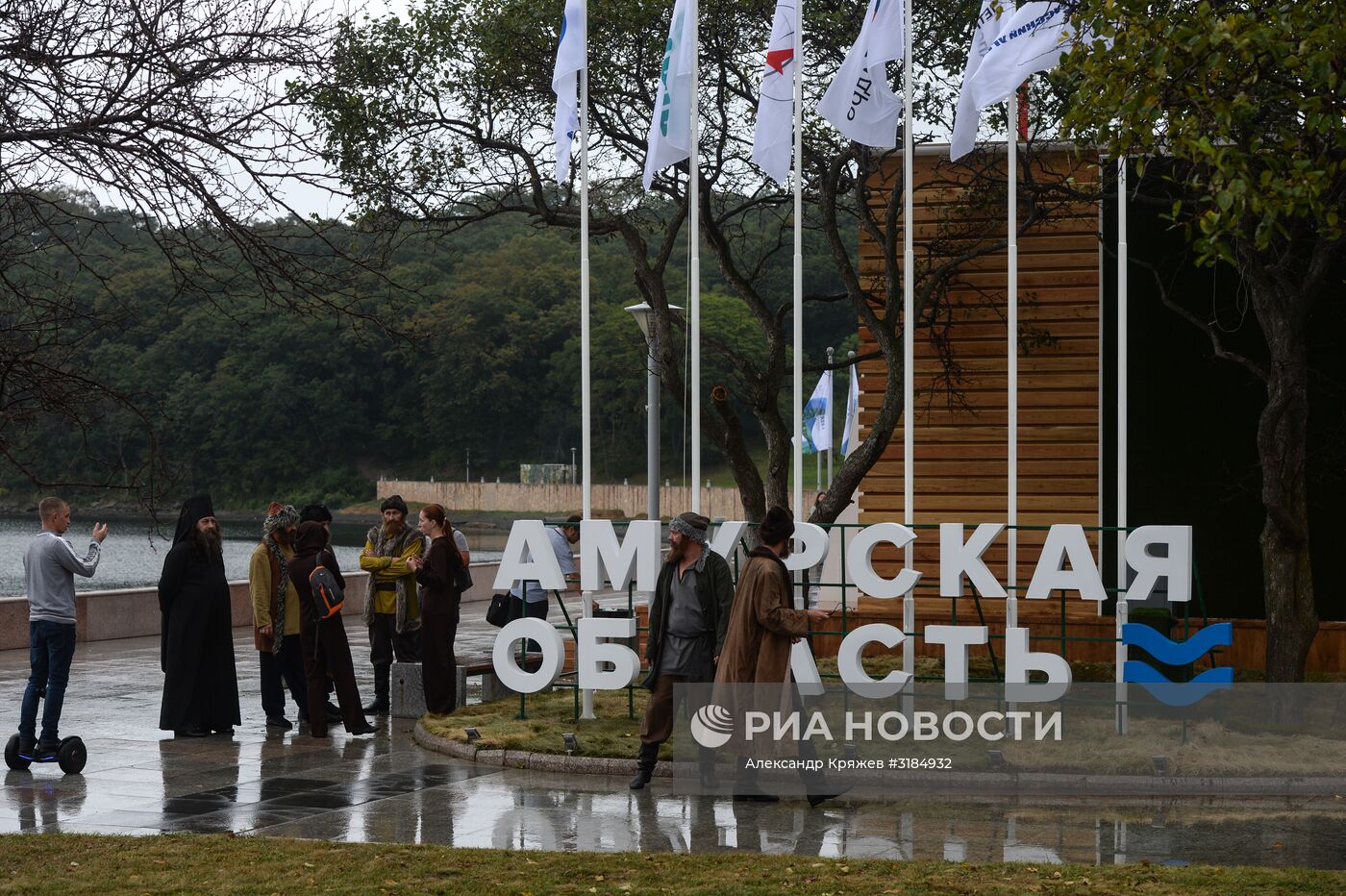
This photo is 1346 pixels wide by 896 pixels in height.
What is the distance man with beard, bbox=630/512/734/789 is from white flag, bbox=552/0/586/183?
188 inches

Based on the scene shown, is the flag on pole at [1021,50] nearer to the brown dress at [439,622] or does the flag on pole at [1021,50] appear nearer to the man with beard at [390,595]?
the brown dress at [439,622]

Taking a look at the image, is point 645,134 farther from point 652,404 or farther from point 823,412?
point 823,412

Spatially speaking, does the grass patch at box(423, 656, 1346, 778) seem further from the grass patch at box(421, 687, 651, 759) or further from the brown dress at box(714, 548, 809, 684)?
the brown dress at box(714, 548, 809, 684)

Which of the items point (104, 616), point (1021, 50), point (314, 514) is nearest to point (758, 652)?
point (314, 514)

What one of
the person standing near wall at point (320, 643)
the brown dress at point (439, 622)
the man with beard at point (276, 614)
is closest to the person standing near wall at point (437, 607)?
the brown dress at point (439, 622)

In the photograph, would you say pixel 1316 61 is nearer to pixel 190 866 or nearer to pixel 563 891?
pixel 563 891

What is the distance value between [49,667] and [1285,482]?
10.00 m

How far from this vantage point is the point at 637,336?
81.0 metres

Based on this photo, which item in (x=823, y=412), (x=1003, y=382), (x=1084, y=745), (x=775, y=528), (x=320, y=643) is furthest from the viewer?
(x=823, y=412)

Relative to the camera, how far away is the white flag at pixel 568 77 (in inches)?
532

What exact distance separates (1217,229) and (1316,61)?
1.06 meters

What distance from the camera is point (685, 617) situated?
9.97m

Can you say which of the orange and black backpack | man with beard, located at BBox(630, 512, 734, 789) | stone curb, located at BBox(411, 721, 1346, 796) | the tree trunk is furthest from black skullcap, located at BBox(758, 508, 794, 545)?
the tree trunk

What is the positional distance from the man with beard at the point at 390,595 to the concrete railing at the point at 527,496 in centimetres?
7455
